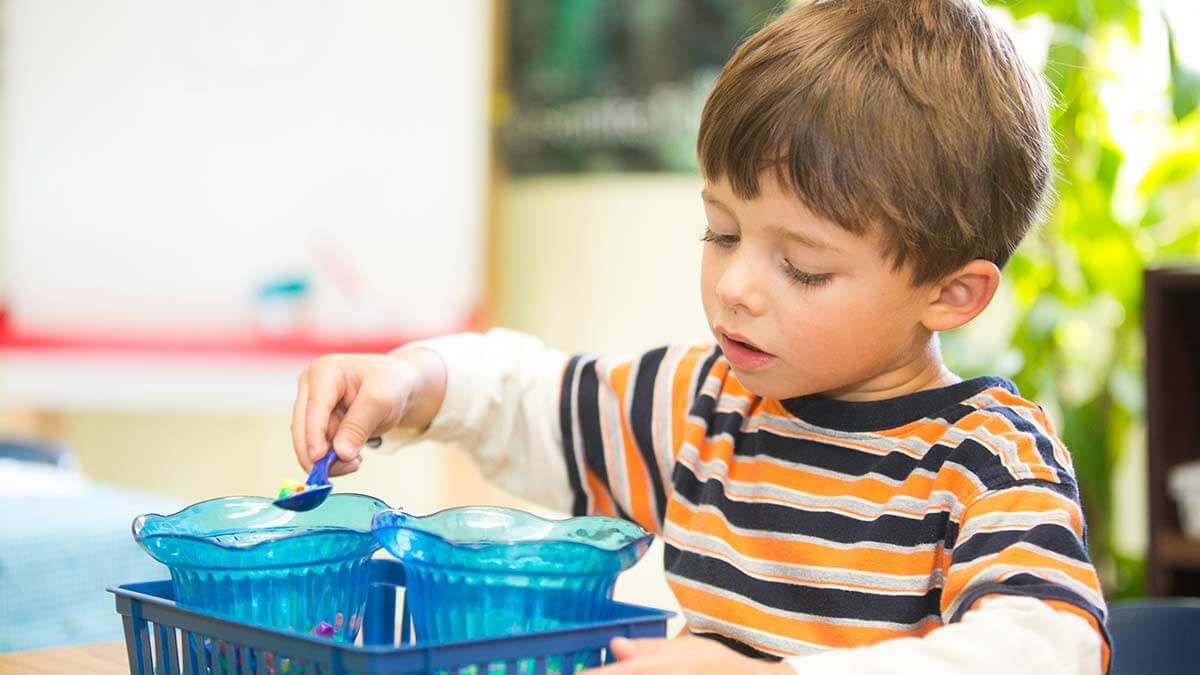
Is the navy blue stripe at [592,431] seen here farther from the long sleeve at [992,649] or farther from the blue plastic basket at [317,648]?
the long sleeve at [992,649]

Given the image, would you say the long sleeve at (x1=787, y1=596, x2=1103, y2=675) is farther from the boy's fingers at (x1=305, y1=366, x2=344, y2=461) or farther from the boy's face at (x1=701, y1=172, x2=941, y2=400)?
the boy's fingers at (x1=305, y1=366, x2=344, y2=461)

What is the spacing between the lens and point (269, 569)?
70 centimetres

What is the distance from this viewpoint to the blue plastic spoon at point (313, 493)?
Answer: 76 centimetres

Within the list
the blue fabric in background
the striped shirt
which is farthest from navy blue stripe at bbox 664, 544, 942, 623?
the blue fabric in background

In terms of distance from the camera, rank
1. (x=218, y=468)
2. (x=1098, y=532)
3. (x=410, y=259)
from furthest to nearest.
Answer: (x=218, y=468) → (x=410, y=259) → (x=1098, y=532)

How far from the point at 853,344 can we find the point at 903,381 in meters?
0.08

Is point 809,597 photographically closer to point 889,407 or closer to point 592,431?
point 889,407

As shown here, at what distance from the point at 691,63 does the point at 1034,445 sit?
2021mm

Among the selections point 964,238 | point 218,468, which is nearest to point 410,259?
point 218,468

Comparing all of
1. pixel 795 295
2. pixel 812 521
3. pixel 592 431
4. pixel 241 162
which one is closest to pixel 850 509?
pixel 812 521

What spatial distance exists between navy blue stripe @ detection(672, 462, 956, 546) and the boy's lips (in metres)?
0.10

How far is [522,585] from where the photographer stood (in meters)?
0.65

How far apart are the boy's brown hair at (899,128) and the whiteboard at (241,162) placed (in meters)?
1.86

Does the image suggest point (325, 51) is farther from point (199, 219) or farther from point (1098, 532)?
point (1098, 532)
